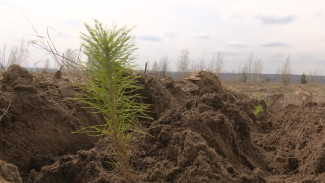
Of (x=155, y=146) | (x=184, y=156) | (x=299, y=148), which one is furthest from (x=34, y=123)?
(x=299, y=148)

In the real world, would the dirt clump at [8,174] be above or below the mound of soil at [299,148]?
above

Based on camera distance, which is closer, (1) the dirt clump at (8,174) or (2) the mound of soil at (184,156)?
(1) the dirt clump at (8,174)

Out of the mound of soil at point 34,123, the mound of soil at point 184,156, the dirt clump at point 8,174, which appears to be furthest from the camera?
the mound of soil at point 34,123

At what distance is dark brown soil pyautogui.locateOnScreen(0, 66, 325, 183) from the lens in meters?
2.59

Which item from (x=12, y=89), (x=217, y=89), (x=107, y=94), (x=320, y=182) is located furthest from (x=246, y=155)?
(x=217, y=89)

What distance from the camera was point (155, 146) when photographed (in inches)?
117

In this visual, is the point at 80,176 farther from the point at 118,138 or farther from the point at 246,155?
the point at 246,155

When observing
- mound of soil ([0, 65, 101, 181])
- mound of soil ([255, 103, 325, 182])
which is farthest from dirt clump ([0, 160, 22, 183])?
mound of soil ([255, 103, 325, 182])

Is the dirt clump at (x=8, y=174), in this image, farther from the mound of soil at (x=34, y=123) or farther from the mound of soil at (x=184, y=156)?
the mound of soil at (x=34, y=123)

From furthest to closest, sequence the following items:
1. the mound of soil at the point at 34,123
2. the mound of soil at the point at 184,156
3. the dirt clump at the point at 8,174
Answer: the mound of soil at the point at 34,123 < the mound of soil at the point at 184,156 < the dirt clump at the point at 8,174

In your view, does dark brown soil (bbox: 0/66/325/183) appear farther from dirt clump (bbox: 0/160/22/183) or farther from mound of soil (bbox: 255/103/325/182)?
dirt clump (bbox: 0/160/22/183)

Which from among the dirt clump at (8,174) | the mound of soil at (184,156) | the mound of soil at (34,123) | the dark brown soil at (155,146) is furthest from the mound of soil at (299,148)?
the dirt clump at (8,174)

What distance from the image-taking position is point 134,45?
207 cm

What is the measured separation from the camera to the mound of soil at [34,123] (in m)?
3.07
